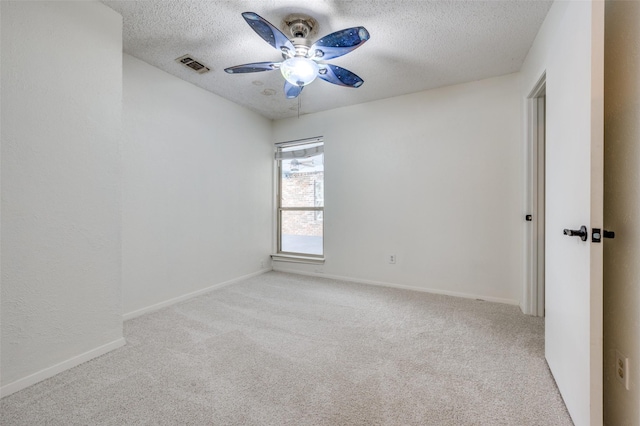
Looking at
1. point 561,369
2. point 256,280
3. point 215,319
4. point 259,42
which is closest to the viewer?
point 561,369

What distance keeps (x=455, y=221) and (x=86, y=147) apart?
3.51 m

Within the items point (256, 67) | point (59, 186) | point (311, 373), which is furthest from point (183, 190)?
point (311, 373)

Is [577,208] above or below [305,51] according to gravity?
below

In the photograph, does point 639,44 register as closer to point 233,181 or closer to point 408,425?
point 408,425

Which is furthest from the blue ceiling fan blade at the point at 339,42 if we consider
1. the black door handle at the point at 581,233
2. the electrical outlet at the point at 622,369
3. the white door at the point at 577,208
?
the electrical outlet at the point at 622,369

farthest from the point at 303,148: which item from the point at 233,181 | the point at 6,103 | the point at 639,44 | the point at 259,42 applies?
the point at 639,44

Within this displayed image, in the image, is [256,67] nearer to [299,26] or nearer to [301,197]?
[299,26]

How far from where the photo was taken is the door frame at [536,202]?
8.16 feet

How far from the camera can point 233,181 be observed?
3725 mm

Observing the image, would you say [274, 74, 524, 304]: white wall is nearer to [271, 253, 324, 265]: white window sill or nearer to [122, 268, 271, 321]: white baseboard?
[271, 253, 324, 265]: white window sill

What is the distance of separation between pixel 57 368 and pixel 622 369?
3018mm

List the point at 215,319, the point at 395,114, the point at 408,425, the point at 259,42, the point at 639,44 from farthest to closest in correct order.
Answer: the point at 395,114 → the point at 215,319 → the point at 259,42 → the point at 408,425 → the point at 639,44

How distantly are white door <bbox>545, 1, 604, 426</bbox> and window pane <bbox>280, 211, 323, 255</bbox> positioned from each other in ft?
9.78

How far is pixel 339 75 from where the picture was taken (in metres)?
2.23
